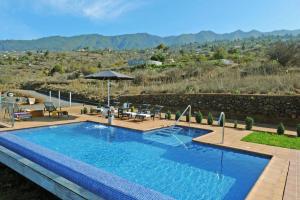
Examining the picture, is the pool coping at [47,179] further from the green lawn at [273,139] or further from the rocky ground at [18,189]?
the green lawn at [273,139]

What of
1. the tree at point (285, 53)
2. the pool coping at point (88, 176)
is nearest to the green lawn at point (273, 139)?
the pool coping at point (88, 176)

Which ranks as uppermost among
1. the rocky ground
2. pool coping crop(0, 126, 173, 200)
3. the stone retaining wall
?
the stone retaining wall

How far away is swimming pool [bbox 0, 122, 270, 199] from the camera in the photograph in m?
5.93

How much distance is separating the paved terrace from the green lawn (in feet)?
1.14

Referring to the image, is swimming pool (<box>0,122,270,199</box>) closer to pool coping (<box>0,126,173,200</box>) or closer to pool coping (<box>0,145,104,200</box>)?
pool coping (<box>0,126,173,200</box>)

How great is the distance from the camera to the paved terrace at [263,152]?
19.0 feet

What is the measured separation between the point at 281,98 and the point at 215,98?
343 centimetres

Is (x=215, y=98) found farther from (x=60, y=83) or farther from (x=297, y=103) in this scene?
(x=60, y=83)

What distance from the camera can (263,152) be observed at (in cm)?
856

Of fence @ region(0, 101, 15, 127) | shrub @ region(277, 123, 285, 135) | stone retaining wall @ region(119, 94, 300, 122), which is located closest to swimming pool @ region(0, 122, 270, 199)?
fence @ region(0, 101, 15, 127)

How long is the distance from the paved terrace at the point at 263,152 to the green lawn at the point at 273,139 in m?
0.35

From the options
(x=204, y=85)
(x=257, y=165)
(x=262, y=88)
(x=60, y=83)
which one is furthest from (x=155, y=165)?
(x=60, y=83)

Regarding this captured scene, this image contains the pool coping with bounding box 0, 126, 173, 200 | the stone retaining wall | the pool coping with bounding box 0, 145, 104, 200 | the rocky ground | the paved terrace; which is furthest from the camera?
the stone retaining wall

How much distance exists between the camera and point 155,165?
8117 millimetres
